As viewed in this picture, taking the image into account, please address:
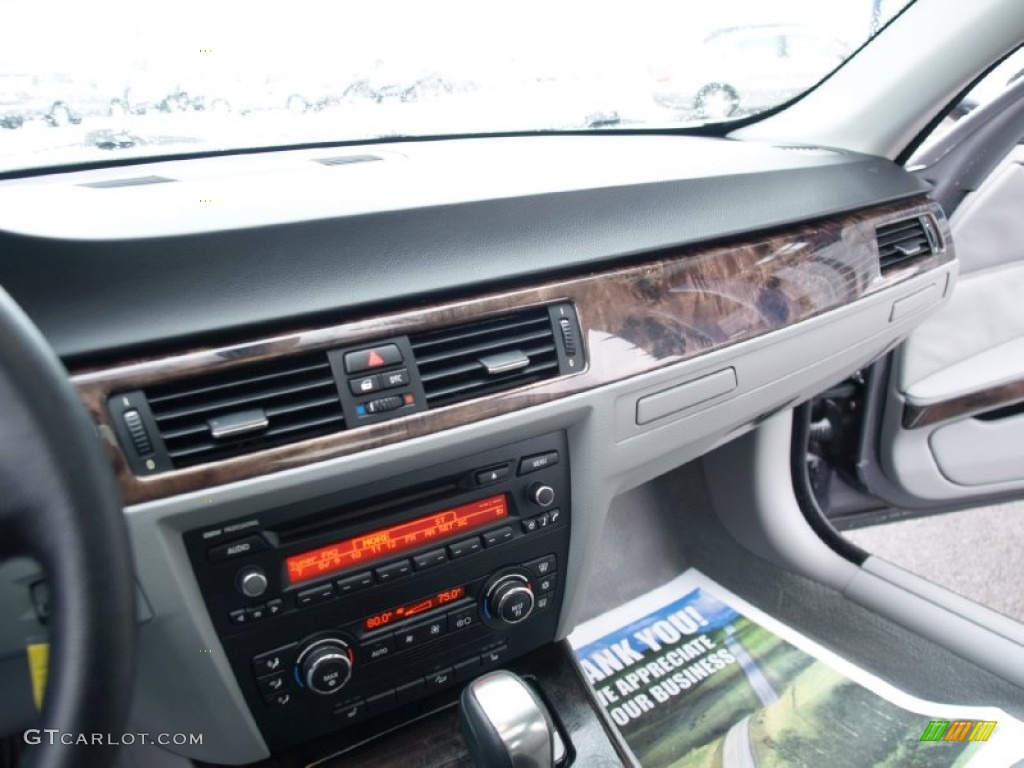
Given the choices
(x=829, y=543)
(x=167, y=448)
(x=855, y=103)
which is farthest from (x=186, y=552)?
(x=829, y=543)

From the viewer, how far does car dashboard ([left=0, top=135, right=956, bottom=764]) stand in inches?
24.5

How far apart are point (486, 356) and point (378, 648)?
0.37 meters

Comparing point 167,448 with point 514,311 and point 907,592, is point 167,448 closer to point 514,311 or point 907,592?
point 514,311

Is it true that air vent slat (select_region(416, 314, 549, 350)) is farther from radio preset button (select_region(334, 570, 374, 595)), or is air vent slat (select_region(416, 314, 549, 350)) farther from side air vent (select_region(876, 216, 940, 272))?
side air vent (select_region(876, 216, 940, 272))

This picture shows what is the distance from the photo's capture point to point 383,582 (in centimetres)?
81

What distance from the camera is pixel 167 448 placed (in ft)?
2.02

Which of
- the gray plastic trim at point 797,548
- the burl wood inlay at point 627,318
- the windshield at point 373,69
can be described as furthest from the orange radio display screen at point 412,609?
the gray plastic trim at point 797,548

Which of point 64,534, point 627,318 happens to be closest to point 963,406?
point 627,318

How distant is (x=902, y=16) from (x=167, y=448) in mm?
1277

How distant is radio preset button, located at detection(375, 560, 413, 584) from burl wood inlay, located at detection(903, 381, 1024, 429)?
3.85 ft

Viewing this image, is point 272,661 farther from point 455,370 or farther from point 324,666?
point 455,370

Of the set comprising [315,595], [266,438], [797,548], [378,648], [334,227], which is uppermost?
[334,227]

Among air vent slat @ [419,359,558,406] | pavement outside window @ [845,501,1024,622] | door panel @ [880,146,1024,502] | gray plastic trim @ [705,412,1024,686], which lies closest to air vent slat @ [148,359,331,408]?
air vent slat @ [419,359,558,406]

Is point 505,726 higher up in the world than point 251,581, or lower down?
lower down
